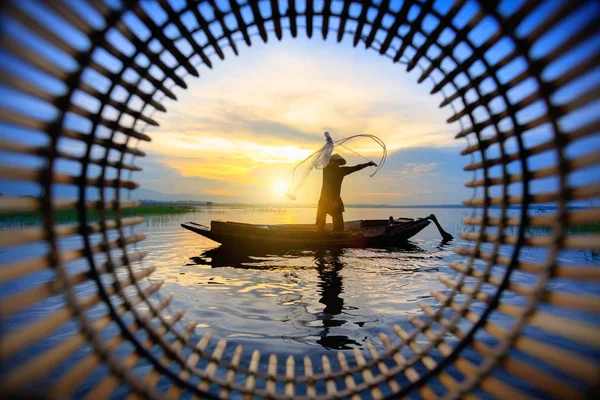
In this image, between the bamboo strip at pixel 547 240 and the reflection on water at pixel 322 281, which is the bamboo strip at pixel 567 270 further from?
the reflection on water at pixel 322 281

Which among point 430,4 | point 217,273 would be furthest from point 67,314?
point 217,273

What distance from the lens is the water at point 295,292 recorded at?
591 cm

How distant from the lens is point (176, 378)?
2.78 m

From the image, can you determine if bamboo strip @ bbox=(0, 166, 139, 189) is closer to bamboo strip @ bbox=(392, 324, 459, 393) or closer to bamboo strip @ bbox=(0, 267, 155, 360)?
bamboo strip @ bbox=(0, 267, 155, 360)

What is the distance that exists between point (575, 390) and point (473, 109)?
2134 mm

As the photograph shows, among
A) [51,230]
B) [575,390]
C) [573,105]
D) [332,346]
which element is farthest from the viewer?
[332,346]

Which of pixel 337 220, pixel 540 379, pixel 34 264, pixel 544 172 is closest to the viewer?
pixel 540 379

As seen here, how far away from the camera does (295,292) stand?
8930mm

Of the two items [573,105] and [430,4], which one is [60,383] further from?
[430,4]

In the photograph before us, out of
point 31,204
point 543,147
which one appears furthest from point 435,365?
point 31,204

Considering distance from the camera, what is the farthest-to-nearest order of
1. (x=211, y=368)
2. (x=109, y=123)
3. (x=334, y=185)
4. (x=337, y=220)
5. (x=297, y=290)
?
(x=337, y=220), (x=334, y=185), (x=297, y=290), (x=211, y=368), (x=109, y=123)

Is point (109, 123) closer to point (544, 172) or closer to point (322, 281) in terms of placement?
point (544, 172)

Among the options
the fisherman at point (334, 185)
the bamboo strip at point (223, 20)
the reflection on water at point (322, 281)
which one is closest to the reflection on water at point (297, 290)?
the reflection on water at point (322, 281)

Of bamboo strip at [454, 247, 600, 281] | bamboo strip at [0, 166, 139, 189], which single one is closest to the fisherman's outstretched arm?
bamboo strip at [454, 247, 600, 281]
